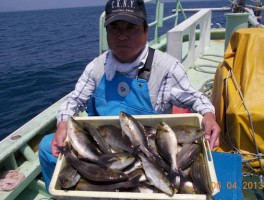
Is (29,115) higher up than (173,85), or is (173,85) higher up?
(173,85)

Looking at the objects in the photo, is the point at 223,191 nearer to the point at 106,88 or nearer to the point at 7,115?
the point at 106,88

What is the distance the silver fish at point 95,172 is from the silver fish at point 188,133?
1.53ft

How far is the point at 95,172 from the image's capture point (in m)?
1.67

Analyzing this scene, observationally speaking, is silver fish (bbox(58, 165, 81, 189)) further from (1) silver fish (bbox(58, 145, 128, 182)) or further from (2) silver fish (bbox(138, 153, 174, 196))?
(2) silver fish (bbox(138, 153, 174, 196))

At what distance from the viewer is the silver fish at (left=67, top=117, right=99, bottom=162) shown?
182 cm

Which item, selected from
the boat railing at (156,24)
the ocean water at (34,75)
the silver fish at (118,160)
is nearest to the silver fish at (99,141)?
the silver fish at (118,160)

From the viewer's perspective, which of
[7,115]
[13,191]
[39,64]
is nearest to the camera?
[13,191]

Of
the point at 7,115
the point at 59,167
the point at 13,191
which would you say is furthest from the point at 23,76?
the point at 59,167

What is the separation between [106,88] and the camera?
2520 millimetres

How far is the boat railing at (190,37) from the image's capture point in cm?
395

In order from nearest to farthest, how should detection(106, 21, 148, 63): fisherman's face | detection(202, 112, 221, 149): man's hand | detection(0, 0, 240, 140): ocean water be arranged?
detection(202, 112, 221, 149): man's hand
detection(106, 21, 148, 63): fisherman's face
detection(0, 0, 240, 140): ocean water

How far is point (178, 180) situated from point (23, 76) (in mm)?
10575

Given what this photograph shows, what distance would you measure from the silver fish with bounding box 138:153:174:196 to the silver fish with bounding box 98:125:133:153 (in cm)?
17

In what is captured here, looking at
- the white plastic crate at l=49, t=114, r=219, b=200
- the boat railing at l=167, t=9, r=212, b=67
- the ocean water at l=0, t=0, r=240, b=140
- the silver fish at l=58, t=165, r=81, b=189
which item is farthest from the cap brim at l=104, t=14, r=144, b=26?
the ocean water at l=0, t=0, r=240, b=140
